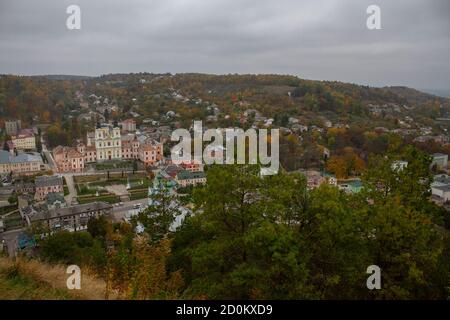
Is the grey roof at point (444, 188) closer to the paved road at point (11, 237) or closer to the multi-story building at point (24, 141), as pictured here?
the paved road at point (11, 237)

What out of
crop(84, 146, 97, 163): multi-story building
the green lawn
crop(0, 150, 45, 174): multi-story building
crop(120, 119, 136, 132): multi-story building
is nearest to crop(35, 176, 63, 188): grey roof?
the green lawn

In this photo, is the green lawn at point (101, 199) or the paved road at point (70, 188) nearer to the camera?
the green lawn at point (101, 199)

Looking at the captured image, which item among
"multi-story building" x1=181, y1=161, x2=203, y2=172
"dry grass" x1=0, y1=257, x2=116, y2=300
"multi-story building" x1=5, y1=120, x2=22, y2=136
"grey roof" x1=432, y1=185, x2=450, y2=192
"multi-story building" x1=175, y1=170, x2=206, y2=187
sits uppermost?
"multi-story building" x1=5, y1=120, x2=22, y2=136

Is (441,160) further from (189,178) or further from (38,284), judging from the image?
(38,284)

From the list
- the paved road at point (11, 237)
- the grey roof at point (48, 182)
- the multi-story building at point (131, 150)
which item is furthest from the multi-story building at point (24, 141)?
the paved road at point (11, 237)

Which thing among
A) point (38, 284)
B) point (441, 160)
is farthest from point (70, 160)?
point (441, 160)

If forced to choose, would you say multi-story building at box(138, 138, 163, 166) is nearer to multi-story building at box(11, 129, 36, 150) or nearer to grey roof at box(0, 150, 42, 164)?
grey roof at box(0, 150, 42, 164)
